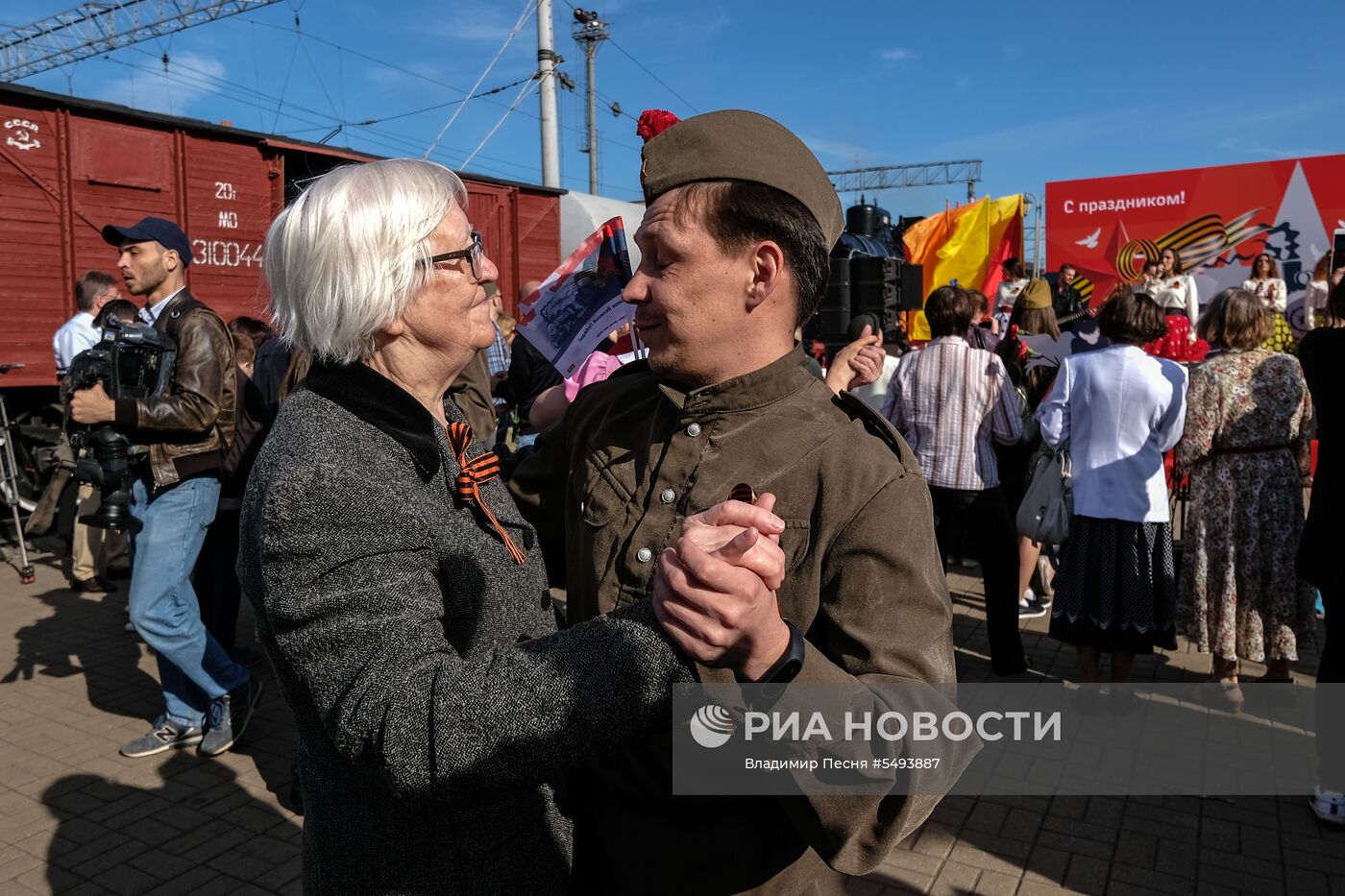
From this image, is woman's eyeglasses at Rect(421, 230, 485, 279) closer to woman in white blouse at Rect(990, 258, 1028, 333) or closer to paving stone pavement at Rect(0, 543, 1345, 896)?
paving stone pavement at Rect(0, 543, 1345, 896)

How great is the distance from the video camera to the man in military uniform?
3.16 metres

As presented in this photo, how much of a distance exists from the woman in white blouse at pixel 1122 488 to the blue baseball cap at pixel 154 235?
448 centimetres

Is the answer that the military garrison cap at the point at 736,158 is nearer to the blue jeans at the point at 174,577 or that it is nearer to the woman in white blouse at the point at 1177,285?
the blue jeans at the point at 174,577

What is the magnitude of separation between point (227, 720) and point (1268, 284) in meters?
9.82

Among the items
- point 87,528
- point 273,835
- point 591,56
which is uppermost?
point 591,56

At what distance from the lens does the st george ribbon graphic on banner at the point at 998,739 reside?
1.11m

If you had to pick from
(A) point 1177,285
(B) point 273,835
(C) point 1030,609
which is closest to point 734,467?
(B) point 273,835

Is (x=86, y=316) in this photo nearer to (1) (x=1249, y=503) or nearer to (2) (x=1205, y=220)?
(1) (x=1249, y=503)

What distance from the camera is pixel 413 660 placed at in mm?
1141

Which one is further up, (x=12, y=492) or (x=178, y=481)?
(x=178, y=481)

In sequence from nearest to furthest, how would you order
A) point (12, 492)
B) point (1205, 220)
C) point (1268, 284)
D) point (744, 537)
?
1. point (744, 537)
2. point (12, 492)
3. point (1268, 284)
4. point (1205, 220)

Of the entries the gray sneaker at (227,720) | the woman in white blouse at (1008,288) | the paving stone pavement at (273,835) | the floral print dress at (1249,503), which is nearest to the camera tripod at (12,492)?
the paving stone pavement at (273,835)

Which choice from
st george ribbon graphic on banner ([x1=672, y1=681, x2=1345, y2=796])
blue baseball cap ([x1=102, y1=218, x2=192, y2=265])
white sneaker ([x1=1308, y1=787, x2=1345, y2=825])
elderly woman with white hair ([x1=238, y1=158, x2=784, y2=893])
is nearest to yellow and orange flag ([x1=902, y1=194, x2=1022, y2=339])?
st george ribbon graphic on banner ([x1=672, y1=681, x2=1345, y2=796])

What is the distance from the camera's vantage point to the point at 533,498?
73.8 inches
